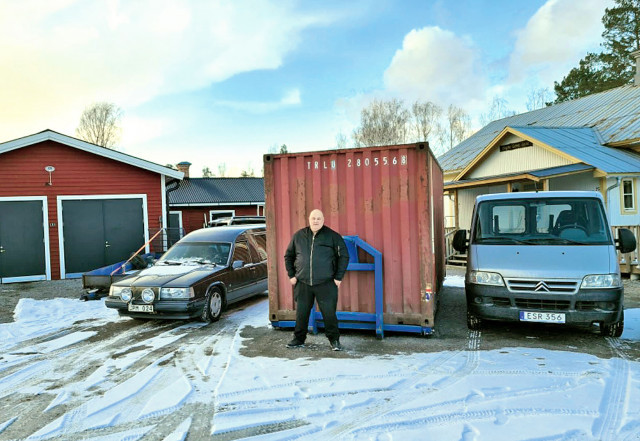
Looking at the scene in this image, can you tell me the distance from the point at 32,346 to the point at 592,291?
24.5 ft

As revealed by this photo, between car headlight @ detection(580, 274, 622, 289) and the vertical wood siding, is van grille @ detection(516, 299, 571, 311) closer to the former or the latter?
car headlight @ detection(580, 274, 622, 289)

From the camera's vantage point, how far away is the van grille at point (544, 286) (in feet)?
18.6

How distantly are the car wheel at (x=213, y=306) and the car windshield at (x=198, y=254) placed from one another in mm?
697

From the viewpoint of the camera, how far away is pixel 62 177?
46.4ft

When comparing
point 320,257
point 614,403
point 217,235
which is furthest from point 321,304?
point 217,235

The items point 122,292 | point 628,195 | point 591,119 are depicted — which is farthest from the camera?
point 591,119

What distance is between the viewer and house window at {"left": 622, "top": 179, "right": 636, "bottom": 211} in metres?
16.1

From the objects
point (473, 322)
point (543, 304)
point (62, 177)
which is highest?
point (62, 177)

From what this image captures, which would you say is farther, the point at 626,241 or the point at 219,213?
the point at 219,213

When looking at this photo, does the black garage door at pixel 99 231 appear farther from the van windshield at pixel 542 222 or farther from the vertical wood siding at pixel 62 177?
the van windshield at pixel 542 222

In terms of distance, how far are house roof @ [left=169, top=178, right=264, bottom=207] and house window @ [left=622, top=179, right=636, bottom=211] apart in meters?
17.7

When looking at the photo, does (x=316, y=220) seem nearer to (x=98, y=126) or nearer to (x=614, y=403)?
(x=614, y=403)

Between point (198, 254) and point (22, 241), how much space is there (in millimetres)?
8489

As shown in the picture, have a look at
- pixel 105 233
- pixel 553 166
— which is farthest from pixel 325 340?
pixel 553 166
